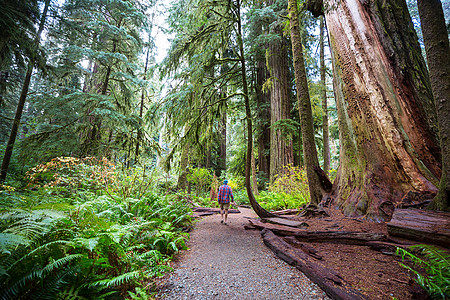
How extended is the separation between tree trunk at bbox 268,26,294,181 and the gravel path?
21.8ft

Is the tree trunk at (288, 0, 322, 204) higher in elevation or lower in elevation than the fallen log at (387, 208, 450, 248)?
higher

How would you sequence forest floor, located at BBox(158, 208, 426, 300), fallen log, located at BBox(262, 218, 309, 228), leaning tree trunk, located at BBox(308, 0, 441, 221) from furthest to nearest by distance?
fallen log, located at BBox(262, 218, 309, 228)
leaning tree trunk, located at BBox(308, 0, 441, 221)
forest floor, located at BBox(158, 208, 426, 300)

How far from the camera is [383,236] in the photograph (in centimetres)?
263

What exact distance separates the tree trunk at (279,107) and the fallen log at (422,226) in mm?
6553

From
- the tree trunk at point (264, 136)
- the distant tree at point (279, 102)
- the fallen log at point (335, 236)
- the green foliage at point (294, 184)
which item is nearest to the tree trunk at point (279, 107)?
the distant tree at point (279, 102)

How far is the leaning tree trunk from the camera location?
3.32 meters

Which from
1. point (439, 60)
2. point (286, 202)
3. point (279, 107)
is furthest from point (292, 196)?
point (439, 60)

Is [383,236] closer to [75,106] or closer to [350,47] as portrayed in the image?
[350,47]

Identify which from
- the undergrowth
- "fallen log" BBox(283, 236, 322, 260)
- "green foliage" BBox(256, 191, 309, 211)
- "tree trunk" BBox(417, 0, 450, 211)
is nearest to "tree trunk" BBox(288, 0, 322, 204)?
"green foliage" BBox(256, 191, 309, 211)

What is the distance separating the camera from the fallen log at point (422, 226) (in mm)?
2124

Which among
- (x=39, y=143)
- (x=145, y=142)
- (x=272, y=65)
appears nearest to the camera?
(x=39, y=143)

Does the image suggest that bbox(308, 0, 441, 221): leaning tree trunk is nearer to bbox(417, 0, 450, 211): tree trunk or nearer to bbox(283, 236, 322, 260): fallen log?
bbox(417, 0, 450, 211): tree trunk

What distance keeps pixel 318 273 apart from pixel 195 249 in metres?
2.03

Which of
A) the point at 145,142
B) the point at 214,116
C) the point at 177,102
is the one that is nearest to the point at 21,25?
the point at 145,142
